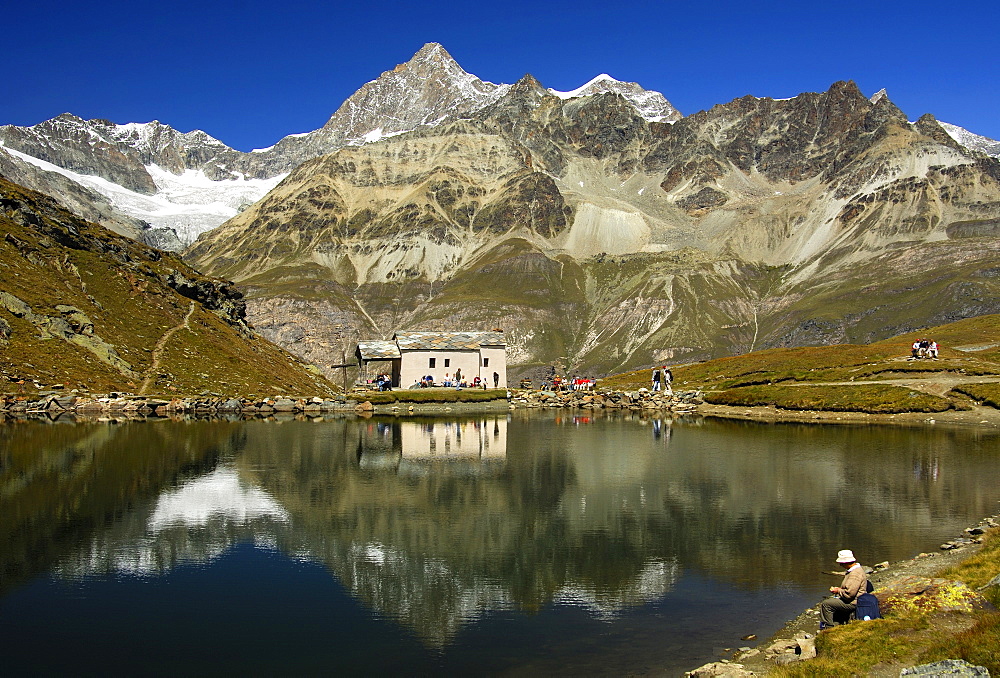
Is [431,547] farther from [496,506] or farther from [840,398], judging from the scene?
[840,398]

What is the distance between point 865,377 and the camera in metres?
94.8

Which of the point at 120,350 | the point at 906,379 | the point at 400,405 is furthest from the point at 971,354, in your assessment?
the point at 120,350

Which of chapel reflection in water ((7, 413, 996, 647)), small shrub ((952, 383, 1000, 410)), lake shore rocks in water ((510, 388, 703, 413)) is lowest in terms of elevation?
chapel reflection in water ((7, 413, 996, 647))

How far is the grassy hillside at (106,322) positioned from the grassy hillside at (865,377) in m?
56.3

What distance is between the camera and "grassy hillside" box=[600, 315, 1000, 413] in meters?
83.5

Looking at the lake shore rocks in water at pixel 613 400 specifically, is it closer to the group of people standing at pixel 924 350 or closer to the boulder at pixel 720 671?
the group of people standing at pixel 924 350

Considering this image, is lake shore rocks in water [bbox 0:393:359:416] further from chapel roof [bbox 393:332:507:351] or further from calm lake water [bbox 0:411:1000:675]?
calm lake water [bbox 0:411:1000:675]

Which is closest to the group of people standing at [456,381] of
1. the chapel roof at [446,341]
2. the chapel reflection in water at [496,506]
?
the chapel roof at [446,341]

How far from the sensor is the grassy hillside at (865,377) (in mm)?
83506

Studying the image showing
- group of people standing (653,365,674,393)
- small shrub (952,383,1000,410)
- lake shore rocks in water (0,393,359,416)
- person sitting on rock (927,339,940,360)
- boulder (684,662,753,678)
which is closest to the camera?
boulder (684,662,753,678)

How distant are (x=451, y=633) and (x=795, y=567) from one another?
13467mm

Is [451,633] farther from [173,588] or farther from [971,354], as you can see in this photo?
[971,354]

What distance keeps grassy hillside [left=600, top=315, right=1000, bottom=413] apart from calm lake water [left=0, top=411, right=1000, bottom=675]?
25.7 meters

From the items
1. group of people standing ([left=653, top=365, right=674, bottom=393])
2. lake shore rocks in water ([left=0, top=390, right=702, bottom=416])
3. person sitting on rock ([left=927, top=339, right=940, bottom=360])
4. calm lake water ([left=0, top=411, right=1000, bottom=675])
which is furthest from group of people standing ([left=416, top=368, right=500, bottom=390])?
person sitting on rock ([left=927, top=339, right=940, bottom=360])
